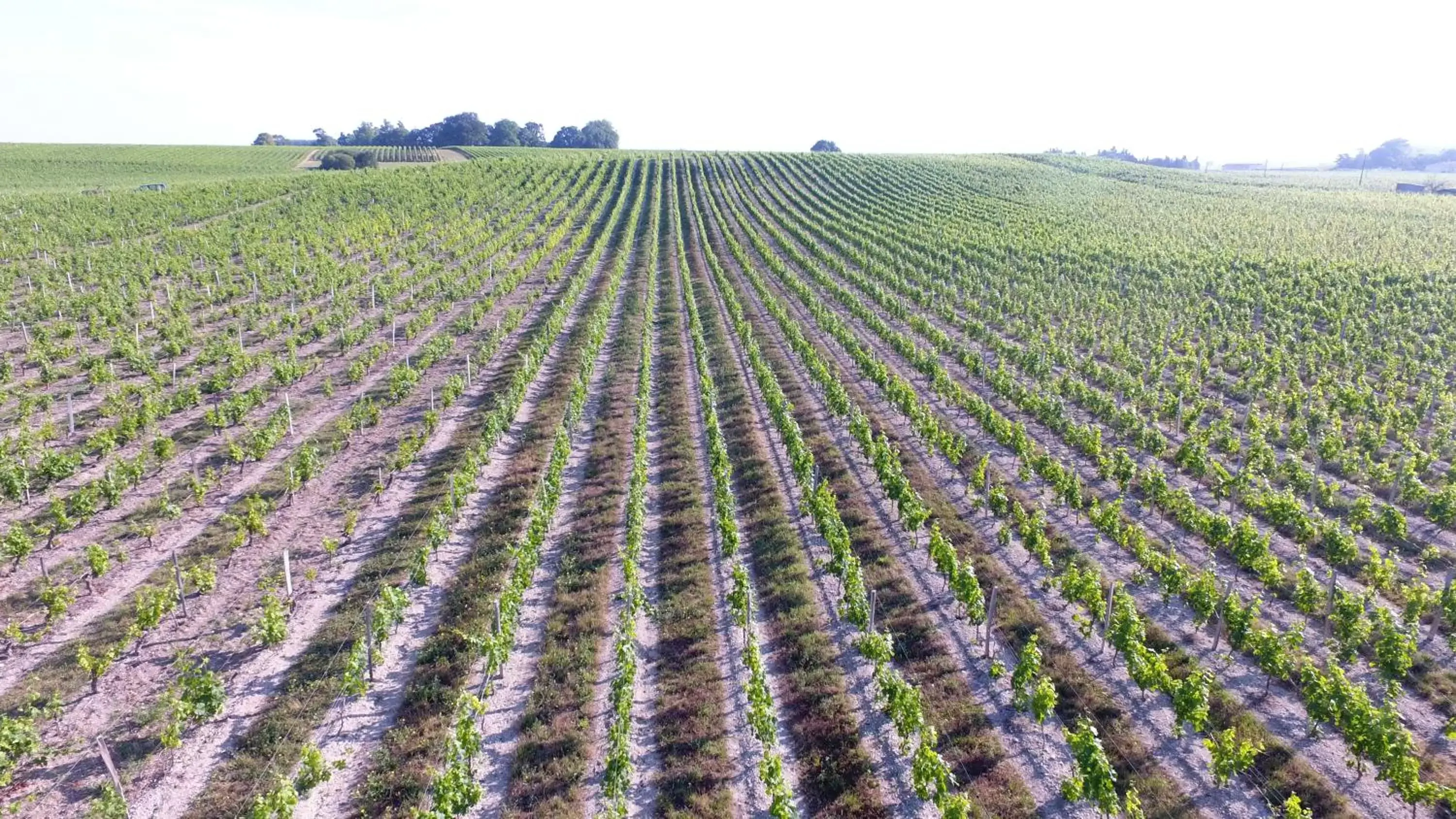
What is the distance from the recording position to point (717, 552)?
732 inches

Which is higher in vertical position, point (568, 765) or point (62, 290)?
point (62, 290)

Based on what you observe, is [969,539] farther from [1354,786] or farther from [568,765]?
[568,765]

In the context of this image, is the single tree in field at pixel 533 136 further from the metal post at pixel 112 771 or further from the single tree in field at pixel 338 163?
the metal post at pixel 112 771

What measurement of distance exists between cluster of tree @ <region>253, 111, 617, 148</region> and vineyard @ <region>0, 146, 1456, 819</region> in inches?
4302

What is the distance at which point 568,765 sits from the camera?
12.3 m

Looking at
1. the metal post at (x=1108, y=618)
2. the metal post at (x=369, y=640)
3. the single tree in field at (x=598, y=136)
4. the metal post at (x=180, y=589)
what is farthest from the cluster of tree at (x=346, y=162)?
the metal post at (x=1108, y=618)

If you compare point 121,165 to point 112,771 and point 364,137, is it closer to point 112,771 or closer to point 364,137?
point 364,137

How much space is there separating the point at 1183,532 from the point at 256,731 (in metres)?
20.4

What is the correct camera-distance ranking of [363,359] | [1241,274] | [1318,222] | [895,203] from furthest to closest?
[895,203], [1318,222], [1241,274], [363,359]

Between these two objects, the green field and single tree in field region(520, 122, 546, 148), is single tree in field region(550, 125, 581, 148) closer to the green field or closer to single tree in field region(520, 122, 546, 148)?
single tree in field region(520, 122, 546, 148)

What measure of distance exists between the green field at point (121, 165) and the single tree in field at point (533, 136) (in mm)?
42320

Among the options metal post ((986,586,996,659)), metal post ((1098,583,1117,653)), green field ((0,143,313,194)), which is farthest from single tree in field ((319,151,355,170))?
metal post ((1098,583,1117,653))

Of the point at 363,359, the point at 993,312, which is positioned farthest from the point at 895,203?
the point at 363,359

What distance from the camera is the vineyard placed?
Answer: 12.2m
